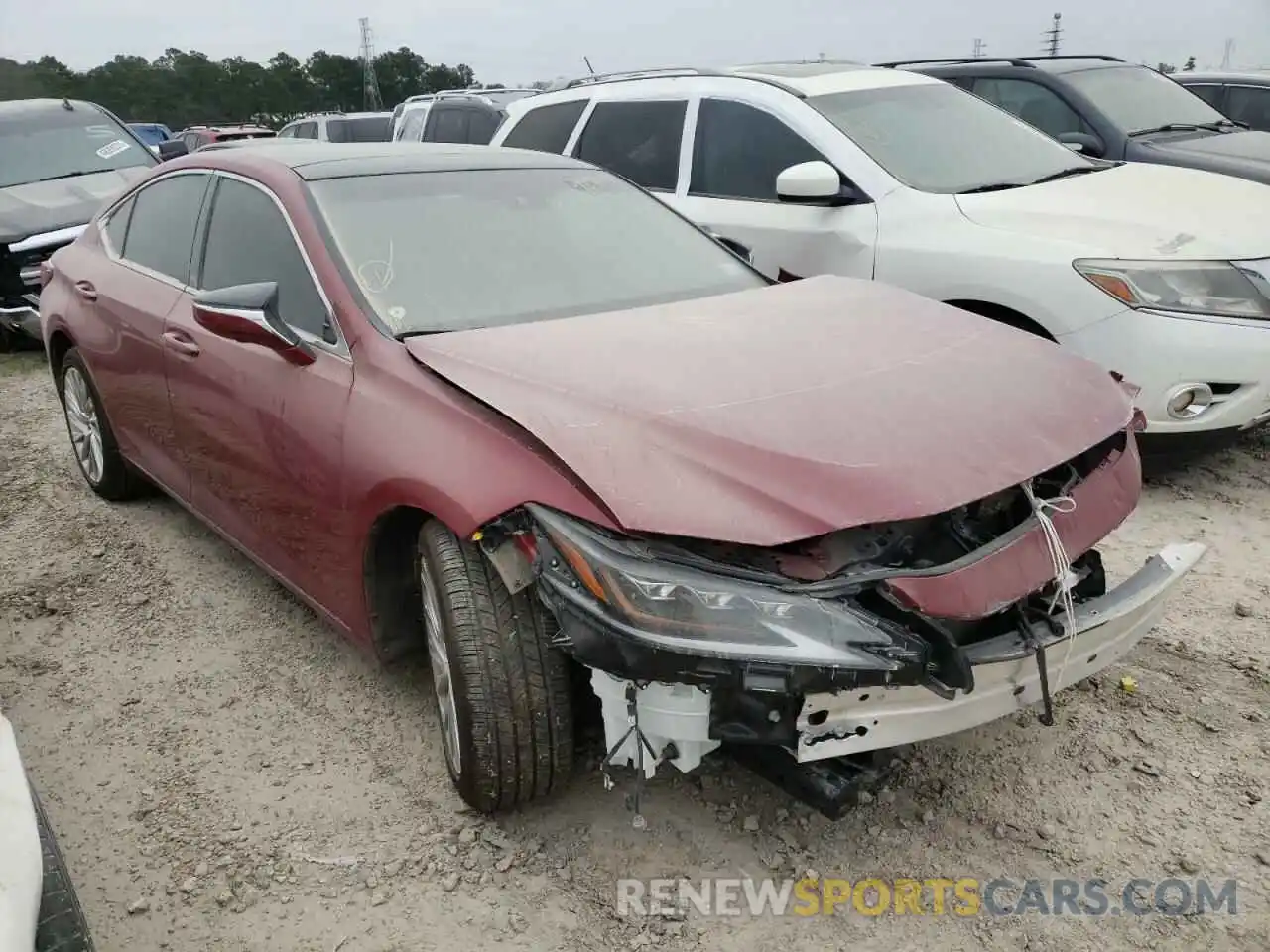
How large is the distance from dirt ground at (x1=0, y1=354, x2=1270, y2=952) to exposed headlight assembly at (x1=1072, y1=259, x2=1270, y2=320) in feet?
3.96

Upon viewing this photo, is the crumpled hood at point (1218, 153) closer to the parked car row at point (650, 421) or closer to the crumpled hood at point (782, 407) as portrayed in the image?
the parked car row at point (650, 421)

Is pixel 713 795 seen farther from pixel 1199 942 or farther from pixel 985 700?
pixel 1199 942

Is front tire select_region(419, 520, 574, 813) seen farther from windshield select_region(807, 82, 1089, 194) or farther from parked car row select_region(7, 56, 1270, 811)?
windshield select_region(807, 82, 1089, 194)

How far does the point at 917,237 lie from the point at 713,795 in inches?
119

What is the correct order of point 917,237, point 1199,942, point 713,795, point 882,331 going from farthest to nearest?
point 917,237 < point 882,331 < point 713,795 < point 1199,942

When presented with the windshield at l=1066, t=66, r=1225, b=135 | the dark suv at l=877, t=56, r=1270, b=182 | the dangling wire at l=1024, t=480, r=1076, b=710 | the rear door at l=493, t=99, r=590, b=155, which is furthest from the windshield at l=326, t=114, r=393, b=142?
the dangling wire at l=1024, t=480, r=1076, b=710

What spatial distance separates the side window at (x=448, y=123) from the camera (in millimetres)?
11266

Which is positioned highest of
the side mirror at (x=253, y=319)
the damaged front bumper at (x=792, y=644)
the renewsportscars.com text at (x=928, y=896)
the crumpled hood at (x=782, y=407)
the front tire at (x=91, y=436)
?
the side mirror at (x=253, y=319)

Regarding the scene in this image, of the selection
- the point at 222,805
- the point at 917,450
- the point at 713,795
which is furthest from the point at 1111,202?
the point at 222,805

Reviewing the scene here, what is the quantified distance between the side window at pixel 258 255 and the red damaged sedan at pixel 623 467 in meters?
0.01

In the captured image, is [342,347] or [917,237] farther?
[917,237]

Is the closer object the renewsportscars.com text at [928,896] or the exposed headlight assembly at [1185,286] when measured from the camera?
the renewsportscars.com text at [928,896]

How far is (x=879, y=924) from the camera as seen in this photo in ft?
7.59

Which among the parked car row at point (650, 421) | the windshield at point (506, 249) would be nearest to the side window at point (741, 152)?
the parked car row at point (650, 421)
